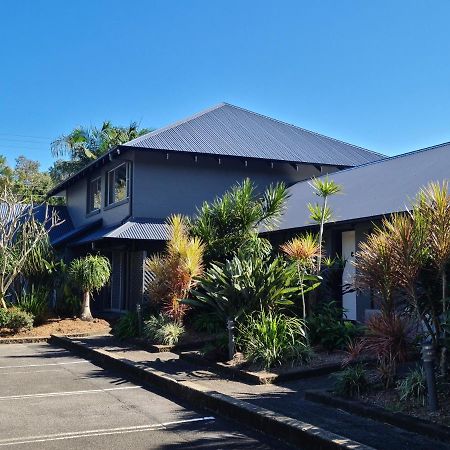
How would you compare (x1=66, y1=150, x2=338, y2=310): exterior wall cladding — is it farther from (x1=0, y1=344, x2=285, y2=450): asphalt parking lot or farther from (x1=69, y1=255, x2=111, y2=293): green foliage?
(x1=0, y1=344, x2=285, y2=450): asphalt parking lot

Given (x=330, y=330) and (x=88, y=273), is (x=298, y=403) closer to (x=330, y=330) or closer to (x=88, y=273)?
(x=330, y=330)

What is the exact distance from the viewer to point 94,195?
77.1 ft

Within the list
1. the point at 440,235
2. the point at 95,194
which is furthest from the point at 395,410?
the point at 95,194

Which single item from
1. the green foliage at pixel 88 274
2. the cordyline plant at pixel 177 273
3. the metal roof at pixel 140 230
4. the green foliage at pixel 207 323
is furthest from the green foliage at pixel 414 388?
the green foliage at pixel 88 274

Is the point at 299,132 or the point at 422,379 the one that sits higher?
the point at 299,132

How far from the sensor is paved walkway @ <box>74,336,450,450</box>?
561 cm

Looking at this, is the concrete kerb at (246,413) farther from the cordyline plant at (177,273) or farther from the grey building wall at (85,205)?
the grey building wall at (85,205)

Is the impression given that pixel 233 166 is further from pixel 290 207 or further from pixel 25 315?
pixel 25 315

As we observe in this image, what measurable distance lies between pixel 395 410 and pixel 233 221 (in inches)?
318

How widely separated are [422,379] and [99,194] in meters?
18.2

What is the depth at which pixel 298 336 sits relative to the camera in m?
10.4

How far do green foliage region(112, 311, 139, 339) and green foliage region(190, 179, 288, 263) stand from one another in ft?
8.36

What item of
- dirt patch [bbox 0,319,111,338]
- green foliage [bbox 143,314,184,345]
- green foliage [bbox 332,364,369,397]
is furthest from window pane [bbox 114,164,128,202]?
green foliage [bbox 332,364,369,397]

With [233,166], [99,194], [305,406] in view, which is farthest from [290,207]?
[305,406]
